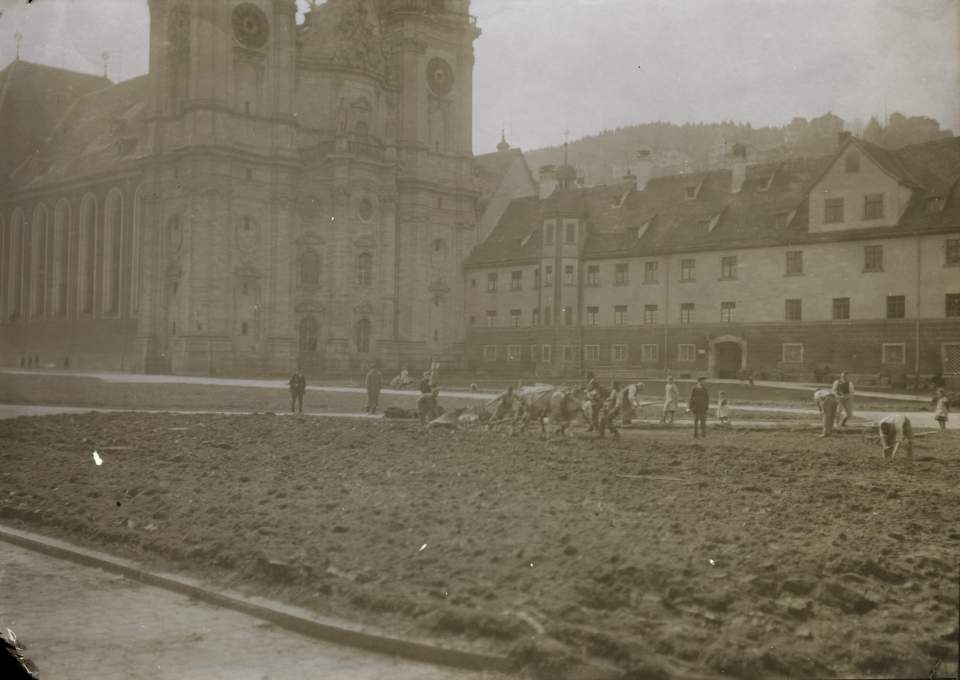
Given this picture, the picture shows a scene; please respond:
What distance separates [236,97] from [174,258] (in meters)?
10.5

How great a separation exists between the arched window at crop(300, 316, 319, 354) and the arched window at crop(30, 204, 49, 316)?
107 feet

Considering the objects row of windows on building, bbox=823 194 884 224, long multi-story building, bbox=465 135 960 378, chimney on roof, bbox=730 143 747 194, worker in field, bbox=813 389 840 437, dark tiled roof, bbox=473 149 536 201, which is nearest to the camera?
long multi-story building, bbox=465 135 960 378

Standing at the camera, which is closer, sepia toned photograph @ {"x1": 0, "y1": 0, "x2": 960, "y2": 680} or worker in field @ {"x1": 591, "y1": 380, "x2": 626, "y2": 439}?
sepia toned photograph @ {"x1": 0, "y1": 0, "x2": 960, "y2": 680}

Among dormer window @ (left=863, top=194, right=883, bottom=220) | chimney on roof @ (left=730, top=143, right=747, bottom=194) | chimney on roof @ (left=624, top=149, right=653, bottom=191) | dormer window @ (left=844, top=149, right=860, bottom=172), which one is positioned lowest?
dormer window @ (left=863, top=194, right=883, bottom=220)

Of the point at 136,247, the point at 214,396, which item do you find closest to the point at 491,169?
the point at 136,247

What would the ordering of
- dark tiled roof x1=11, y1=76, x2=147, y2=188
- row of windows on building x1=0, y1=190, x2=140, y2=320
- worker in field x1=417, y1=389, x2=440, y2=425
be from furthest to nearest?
dark tiled roof x1=11, y1=76, x2=147, y2=188, worker in field x1=417, y1=389, x2=440, y2=425, row of windows on building x1=0, y1=190, x2=140, y2=320

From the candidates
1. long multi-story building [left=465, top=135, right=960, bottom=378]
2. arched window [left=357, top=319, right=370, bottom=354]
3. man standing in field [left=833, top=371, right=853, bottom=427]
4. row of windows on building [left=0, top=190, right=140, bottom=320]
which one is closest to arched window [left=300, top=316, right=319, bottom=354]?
arched window [left=357, top=319, right=370, bottom=354]

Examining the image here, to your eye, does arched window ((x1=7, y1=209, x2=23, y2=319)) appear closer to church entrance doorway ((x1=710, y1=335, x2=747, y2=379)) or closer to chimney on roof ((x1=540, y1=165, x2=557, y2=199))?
church entrance doorway ((x1=710, y1=335, x2=747, y2=379))

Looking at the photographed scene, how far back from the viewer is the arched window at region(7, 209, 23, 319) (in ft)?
54.7

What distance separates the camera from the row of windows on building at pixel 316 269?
55812 mm

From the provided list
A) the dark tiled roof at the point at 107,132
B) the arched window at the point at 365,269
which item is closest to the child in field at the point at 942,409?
the dark tiled roof at the point at 107,132

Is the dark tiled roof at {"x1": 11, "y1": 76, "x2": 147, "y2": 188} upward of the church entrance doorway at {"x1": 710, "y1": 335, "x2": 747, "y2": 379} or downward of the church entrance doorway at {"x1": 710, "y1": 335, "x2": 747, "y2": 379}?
upward

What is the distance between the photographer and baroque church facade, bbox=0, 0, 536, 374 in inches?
1959

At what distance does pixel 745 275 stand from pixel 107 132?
37419 millimetres
